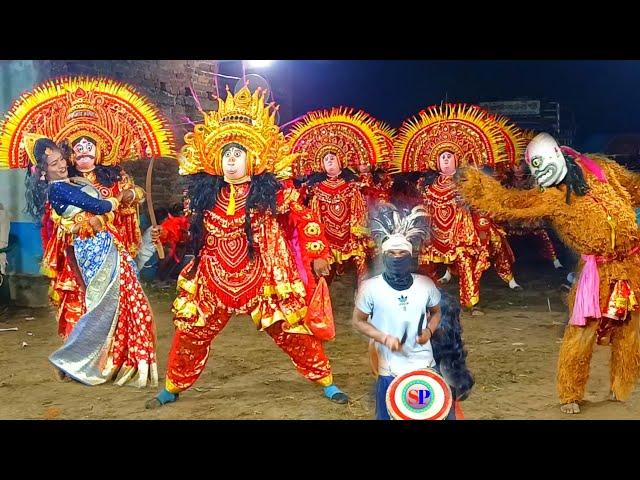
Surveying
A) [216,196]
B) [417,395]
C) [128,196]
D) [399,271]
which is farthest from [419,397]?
[128,196]

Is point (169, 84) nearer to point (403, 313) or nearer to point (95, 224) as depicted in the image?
point (95, 224)

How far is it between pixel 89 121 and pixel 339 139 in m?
1.59

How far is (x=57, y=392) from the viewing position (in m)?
4.03

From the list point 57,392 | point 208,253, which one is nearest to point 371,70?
point 208,253

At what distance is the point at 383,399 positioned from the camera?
12.1 feet

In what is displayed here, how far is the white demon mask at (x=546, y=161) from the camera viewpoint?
3684 mm

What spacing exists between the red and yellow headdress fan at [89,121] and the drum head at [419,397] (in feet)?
6.31

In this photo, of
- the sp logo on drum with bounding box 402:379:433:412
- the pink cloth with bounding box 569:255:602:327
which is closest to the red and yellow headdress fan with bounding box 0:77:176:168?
the sp logo on drum with bounding box 402:379:433:412

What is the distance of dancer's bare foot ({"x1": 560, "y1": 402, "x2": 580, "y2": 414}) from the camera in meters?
3.79

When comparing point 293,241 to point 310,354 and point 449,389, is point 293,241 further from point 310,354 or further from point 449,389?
point 449,389

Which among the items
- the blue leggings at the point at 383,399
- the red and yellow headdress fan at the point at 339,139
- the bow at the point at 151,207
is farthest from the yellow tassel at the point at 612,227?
the bow at the point at 151,207

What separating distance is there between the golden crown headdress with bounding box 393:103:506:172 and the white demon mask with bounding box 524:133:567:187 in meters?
0.31

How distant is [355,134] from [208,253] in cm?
129

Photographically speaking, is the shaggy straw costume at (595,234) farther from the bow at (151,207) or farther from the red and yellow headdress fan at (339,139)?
the bow at (151,207)
